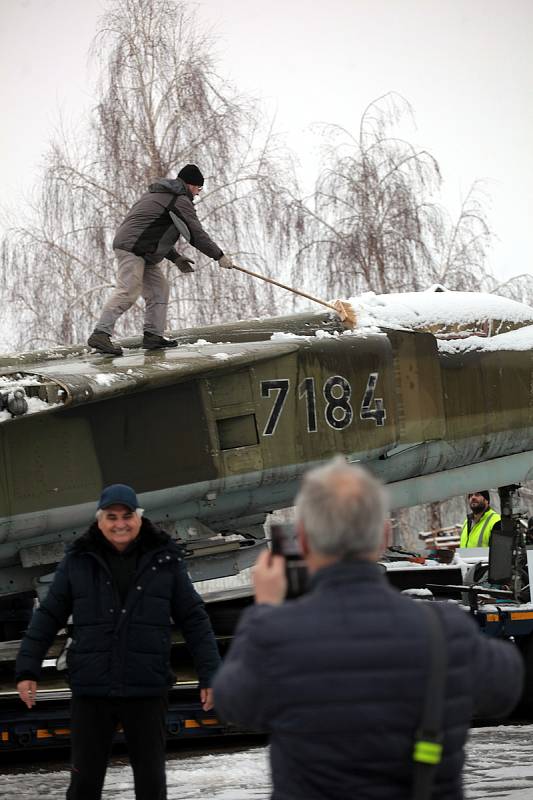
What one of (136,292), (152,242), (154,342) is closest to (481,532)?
(154,342)

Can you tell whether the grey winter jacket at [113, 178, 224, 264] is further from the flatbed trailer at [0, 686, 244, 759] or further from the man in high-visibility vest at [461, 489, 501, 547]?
the man in high-visibility vest at [461, 489, 501, 547]

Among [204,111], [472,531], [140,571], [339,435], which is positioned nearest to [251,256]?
[204,111]

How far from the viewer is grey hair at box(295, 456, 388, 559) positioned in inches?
108

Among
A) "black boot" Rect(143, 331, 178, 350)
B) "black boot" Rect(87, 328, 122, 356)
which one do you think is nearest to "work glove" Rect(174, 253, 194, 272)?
"black boot" Rect(143, 331, 178, 350)

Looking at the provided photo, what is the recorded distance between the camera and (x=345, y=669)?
265 centimetres

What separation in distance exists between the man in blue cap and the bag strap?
2437 mm

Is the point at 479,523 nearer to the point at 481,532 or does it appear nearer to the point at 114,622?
the point at 481,532

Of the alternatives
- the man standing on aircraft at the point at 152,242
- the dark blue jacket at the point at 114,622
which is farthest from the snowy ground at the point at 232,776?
the man standing on aircraft at the point at 152,242

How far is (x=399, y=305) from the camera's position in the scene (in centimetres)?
1056

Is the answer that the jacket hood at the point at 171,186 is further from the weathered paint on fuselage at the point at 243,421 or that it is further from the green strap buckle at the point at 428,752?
the green strap buckle at the point at 428,752

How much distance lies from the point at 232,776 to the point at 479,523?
5.58 metres

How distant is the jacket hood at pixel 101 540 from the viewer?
5.14 m

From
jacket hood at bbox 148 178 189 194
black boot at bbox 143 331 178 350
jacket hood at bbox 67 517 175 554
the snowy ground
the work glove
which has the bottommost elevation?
the snowy ground

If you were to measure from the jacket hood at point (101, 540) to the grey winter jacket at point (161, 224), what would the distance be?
14.4ft
